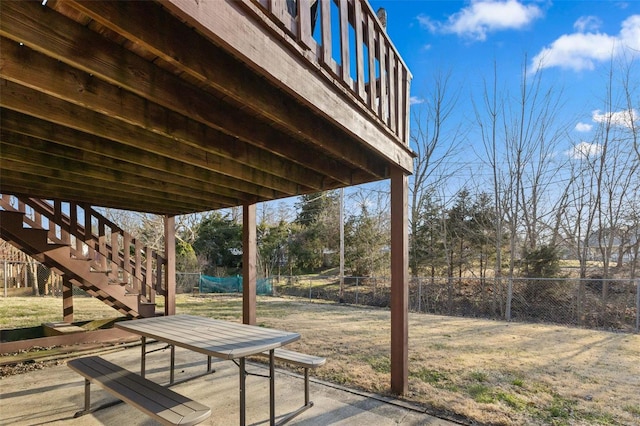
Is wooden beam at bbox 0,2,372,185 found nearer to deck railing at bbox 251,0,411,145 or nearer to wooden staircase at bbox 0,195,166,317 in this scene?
deck railing at bbox 251,0,411,145

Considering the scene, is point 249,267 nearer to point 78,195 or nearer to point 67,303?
point 78,195

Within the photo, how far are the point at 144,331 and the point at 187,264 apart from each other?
14115mm

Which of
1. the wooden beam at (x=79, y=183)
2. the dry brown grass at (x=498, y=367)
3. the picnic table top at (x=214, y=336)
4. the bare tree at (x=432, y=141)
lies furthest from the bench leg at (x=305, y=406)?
the bare tree at (x=432, y=141)

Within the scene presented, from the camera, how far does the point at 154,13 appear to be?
1.38 metres

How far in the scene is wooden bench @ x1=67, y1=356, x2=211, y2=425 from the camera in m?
1.84

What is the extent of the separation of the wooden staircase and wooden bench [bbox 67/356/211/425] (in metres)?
2.09

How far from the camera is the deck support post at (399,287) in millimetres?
3117

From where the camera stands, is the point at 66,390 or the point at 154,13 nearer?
the point at 154,13

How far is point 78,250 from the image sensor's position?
4.83 m

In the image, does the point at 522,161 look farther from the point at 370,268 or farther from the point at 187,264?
the point at 187,264

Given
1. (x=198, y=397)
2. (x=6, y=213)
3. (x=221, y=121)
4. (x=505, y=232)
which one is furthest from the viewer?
(x=505, y=232)

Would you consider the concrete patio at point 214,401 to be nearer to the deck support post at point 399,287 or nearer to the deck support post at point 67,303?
the deck support post at point 399,287

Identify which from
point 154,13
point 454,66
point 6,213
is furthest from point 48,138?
point 454,66

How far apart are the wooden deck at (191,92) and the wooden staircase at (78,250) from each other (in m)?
0.63
